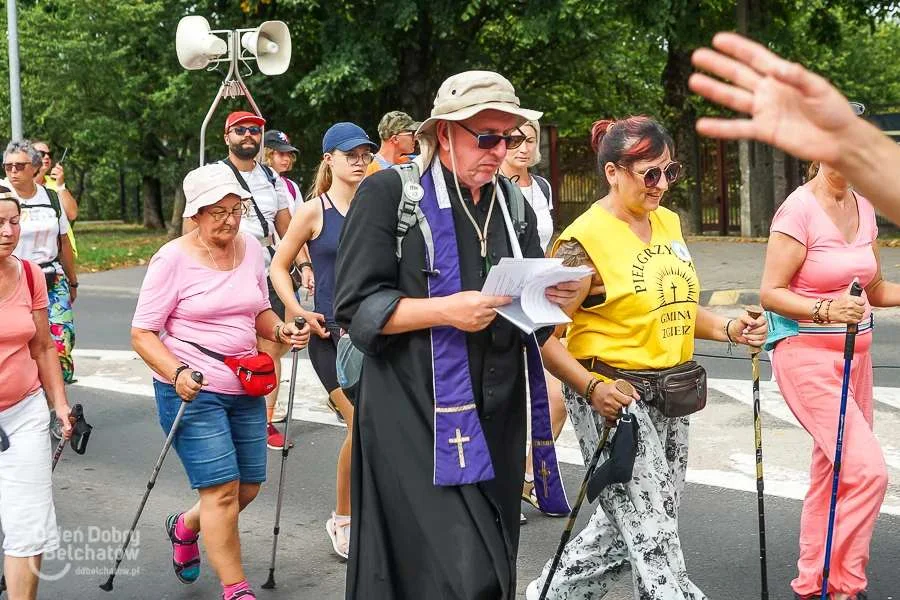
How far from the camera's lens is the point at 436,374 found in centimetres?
367

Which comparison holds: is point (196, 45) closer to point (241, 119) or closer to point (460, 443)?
point (241, 119)

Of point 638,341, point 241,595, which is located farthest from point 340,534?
point 638,341

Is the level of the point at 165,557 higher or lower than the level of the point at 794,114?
lower

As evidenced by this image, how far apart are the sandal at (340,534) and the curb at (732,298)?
356 inches

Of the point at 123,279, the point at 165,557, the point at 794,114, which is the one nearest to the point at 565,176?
the point at 123,279

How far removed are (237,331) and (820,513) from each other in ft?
8.18

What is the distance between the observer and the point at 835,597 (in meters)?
4.82

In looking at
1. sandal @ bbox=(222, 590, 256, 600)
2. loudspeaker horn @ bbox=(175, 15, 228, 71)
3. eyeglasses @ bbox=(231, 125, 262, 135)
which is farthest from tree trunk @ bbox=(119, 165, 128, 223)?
sandal @ bbox=(222, 590, 256, 600)

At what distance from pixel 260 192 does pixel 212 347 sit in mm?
3241

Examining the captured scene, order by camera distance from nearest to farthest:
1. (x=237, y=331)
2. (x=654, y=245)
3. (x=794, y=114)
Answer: (x=794, y=114)
(x=654, y=245)
(x=237, y=331)

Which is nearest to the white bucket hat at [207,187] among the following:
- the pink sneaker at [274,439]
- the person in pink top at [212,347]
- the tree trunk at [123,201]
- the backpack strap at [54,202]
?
the person in pink top at [212,347]

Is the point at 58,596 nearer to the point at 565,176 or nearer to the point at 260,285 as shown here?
the point at 260,285

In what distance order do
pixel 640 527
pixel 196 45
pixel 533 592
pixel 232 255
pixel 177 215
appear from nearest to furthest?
pixel 640 527
pixel 533 592
pixel 232 255
pixel 196 45
pixel 177 215

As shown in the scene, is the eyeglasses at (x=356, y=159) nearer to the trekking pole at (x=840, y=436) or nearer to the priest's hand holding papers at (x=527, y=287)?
the trekking pole at (x=840, y=436)
